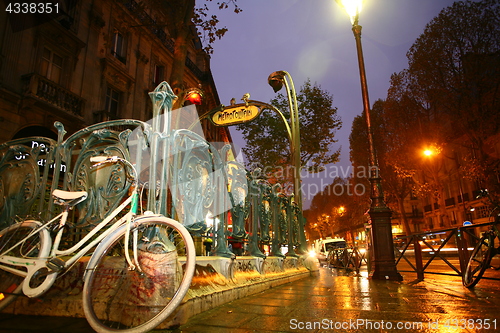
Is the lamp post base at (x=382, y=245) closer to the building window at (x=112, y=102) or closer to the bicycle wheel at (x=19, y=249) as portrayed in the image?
the bicycle wheel at (x=19, y=249)

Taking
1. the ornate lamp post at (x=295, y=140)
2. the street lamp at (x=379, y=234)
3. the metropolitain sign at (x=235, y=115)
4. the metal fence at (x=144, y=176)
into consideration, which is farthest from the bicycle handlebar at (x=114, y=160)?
the street lamp at (x=379, y=234)

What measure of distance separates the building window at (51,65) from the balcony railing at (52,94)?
1025 millimetres

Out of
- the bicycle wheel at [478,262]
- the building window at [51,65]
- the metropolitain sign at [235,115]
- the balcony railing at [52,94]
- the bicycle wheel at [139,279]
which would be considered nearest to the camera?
the bicycle wheel at [139,279]

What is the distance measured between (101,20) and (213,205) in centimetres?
1632

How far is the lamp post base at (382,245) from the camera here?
8.13m

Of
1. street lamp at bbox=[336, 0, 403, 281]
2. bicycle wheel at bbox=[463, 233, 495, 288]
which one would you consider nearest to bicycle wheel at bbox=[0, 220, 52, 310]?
bicycle wheel at bbox=[463, 233, 495, 288]

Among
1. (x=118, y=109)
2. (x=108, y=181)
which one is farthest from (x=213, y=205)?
(x=118, y=109)

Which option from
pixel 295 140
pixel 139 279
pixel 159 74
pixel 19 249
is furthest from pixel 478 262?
pixel 159 74

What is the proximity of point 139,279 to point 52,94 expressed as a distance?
1344cm

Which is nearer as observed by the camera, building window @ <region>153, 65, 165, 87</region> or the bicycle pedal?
the bicycle pedal

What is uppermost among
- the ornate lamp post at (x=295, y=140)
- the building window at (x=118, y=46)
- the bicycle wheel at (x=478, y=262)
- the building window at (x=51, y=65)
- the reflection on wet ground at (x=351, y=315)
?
the building window at (x=118, y=46)

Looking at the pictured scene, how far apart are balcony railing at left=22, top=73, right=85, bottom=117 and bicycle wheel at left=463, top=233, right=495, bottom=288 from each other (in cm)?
1472

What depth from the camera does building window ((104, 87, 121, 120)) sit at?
687 inches

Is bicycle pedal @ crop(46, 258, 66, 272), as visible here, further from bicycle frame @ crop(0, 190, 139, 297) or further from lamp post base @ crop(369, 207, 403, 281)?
lamp post base @ crop(369, 207, 403, 281)
